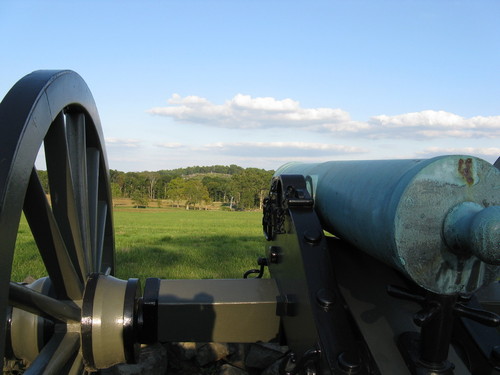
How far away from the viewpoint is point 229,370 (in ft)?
13.0

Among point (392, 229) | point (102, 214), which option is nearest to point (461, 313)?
point (392, 229)

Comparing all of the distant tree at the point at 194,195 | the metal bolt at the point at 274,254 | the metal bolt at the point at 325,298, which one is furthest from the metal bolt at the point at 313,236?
the distant tree at the point at 194,195

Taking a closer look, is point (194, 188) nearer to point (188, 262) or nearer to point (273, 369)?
point (188, 262)

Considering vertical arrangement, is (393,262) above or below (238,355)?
above

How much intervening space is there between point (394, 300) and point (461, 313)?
631mm

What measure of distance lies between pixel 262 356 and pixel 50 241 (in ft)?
7.92

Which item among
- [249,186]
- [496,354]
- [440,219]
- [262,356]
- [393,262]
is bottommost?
[262,356]

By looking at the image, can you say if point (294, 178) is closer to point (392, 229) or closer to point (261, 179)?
point (392, 229)

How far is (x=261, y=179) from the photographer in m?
62.3

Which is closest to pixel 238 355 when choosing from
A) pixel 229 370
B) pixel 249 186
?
pixel 229 370

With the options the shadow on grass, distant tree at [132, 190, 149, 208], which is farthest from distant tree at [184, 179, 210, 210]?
the shadow on grass

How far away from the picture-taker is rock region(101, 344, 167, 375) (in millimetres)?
3617

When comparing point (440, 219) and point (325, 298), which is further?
point (325, 298)

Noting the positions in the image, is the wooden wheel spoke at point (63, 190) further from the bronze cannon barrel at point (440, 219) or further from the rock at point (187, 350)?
the rock at point (187, 350)
